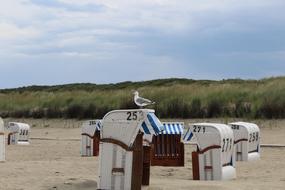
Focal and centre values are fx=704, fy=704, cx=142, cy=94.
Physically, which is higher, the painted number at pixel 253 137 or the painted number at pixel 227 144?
the painted number at pixel 253 137

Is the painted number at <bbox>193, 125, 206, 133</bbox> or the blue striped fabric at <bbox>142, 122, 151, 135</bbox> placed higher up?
the painted number at <bbox>193, 125, 206, 133</bbox>

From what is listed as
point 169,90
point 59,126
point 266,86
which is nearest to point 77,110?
point 59,126

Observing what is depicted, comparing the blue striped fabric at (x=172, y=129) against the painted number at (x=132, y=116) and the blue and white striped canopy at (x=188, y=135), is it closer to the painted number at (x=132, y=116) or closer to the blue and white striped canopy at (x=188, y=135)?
the blue and white striped canopy at (x=188, y=135)

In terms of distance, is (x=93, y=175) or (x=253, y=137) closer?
(x=93, y=175)

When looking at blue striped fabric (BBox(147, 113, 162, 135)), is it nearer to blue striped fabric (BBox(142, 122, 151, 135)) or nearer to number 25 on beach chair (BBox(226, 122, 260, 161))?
blue striped fabric (BBox(142, 122, 151, 135))

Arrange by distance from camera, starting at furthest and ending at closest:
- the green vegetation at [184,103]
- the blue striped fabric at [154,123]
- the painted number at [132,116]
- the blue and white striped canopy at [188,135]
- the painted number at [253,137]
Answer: the green vegetation at [184,103] → the painted number at [253,137] → the blue and white striped canopy at [188,135] → the painted number at [132,116] → the blue striped fabric at [154,123]

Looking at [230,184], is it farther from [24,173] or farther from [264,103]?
[264,103]

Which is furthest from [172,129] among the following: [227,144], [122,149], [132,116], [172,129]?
[132,116]

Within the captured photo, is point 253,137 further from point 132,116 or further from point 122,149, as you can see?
point 132,116

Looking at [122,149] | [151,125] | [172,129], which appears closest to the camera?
[151,125]

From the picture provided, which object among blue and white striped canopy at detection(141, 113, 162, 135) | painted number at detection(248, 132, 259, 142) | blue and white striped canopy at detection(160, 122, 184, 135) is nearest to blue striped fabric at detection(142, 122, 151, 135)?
blue and white striped canopy at detection(141, 113, 162, 135)

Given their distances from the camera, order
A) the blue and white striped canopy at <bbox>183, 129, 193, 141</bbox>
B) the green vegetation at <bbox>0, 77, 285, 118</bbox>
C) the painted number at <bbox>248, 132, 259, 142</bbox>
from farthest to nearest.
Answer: the green vegetation at <bbox>0, 77, 285, 118</bbox>, the painted number at <bbox>248, 132, 259, 142</bbox>, the blue and white striped canopy at <bbox>183, 129, 193, 141</bbox>

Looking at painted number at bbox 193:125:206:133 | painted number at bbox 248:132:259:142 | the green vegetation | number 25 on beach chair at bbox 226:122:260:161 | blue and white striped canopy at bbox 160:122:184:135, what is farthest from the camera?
the green vegetation

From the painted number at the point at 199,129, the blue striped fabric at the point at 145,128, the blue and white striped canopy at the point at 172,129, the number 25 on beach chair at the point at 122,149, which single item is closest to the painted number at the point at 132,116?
the number 25 on beach chair at the point at 122,149
